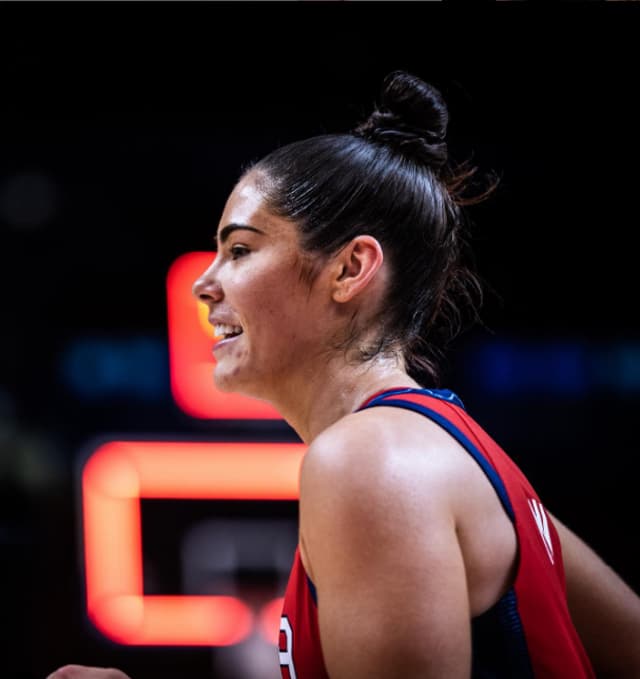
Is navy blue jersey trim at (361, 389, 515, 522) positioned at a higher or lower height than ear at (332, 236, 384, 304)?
lower

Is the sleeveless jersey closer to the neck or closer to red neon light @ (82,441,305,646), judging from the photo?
the neck

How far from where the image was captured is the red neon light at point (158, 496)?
2342mm

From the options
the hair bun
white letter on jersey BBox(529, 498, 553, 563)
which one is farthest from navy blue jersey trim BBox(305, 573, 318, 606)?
the hair bun

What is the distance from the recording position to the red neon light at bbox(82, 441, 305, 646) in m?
2.34

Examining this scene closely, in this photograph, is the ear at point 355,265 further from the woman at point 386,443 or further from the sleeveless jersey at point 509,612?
the sleeveless jersey at point 509,612

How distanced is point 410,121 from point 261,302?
0.34 metres

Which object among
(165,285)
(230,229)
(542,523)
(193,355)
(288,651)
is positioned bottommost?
(288,651)

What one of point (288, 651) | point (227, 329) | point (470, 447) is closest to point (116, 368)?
point (227, 329)

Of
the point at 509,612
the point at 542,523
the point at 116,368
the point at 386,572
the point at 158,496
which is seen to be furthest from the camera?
the point at 116,368

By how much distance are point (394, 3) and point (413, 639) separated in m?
1.75

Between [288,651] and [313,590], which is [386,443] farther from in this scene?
[288,651]

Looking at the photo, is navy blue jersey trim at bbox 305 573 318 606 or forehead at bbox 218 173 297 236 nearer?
navy blue jersey trim at bbox 305 573 318 606

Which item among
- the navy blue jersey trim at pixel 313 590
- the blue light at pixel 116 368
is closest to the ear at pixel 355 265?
the navy blue jersey trim at pixel 313 590

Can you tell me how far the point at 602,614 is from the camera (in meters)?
1.18
